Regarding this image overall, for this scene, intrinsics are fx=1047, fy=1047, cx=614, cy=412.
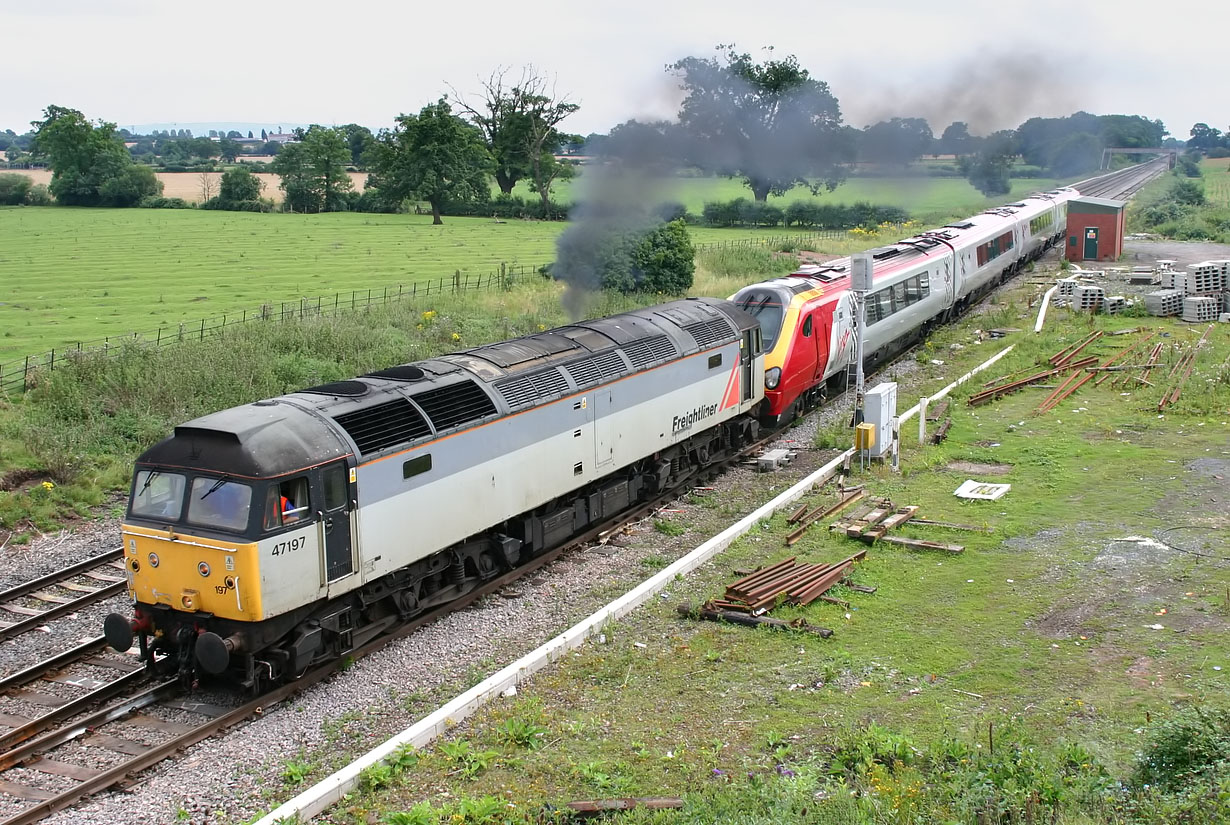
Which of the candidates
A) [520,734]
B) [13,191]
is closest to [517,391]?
[520,734]

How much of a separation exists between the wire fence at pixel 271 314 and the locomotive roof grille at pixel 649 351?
1450cm

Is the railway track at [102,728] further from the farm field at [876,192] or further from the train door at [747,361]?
the farm field at [876,192]

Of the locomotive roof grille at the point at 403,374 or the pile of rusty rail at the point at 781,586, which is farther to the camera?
the locomotive roof grille at the point at 403,374

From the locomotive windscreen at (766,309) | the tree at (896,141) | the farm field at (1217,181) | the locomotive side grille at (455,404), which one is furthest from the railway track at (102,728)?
the farm field at (1217,181)

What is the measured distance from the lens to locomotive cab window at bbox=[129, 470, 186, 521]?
11500 mm

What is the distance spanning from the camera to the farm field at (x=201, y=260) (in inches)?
1442

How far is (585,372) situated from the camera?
16125mm

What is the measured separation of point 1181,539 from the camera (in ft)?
50.7

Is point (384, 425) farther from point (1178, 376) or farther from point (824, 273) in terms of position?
point (1178, 376)

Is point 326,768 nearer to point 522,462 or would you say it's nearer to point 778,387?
point 522,462

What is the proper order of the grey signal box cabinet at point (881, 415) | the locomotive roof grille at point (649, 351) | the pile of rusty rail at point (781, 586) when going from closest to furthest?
1. the pile of rusty rail at point (781, 586)
2. the locomotive roof grille at point (649, 351)
3. the grey signal box cabinet at point (881, 415)

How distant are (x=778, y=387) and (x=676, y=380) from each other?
4.36m

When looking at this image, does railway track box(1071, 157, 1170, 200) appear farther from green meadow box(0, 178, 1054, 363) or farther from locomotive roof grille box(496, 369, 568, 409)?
locomotive roof grille box(496, 369, 568, 409)

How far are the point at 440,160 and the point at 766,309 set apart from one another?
156 ft
